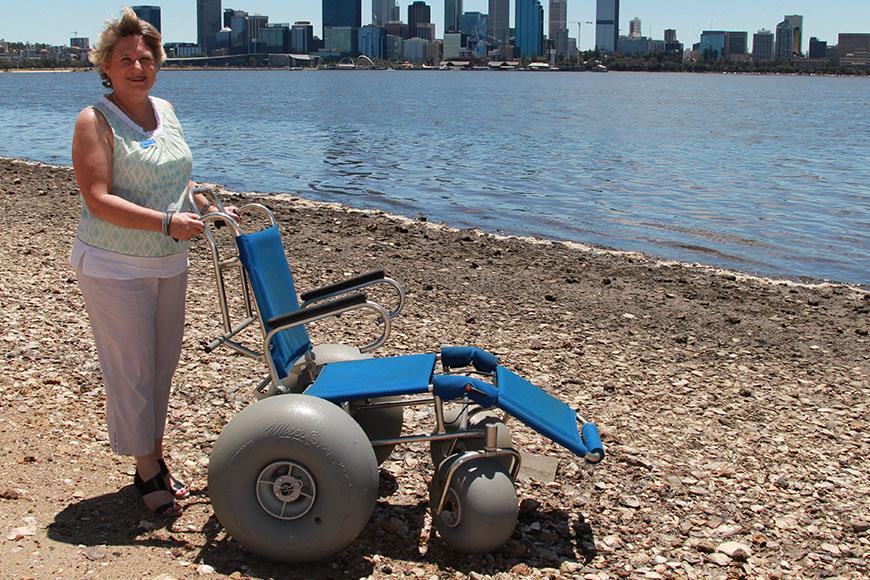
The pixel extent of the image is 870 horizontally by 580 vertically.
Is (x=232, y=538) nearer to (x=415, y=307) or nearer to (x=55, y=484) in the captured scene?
(x=55, y=484)

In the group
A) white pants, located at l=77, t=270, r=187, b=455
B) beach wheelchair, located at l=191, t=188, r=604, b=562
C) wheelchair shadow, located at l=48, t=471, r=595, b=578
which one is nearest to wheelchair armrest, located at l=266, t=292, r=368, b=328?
beach wheelchair, located at l=191, t=188, r=604, b=562

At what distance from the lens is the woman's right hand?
461cm

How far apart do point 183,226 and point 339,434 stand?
114cm

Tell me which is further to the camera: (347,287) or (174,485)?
(347,287)

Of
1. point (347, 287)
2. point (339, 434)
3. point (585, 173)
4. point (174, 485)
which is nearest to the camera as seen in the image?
point (339, 434)

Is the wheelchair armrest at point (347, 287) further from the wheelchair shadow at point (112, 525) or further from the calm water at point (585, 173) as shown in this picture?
the calm water at point (585, 173)

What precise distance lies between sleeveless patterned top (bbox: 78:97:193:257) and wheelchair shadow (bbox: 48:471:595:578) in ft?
4.22

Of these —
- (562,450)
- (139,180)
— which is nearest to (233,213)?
(139,180)

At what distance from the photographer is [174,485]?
17.4ft

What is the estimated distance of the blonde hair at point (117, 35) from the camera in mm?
4738

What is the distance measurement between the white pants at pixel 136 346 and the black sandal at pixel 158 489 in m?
0.16

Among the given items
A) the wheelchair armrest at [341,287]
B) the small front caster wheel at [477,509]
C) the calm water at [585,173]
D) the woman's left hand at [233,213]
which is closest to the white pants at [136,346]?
the woman's left hand at [233,213]

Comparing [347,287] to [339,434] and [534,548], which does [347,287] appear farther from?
[534,548]

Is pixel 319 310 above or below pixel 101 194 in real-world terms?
below
